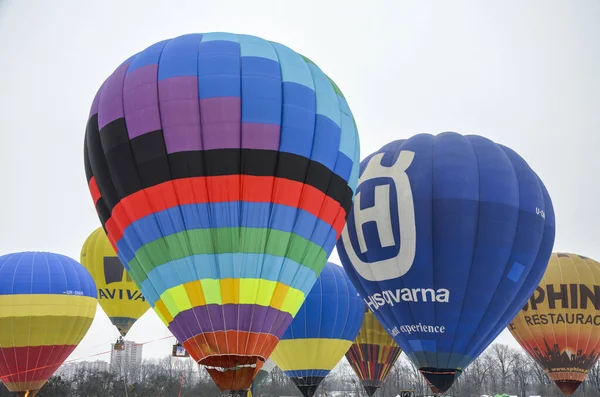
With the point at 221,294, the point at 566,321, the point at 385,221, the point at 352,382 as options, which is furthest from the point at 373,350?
the point at 352,382

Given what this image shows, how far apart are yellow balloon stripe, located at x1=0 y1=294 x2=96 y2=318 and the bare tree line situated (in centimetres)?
2062

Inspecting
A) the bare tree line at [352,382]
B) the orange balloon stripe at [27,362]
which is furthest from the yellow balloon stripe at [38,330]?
the bare tree line at [352,382]

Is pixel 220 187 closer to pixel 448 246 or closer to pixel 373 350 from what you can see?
pixel 448 246

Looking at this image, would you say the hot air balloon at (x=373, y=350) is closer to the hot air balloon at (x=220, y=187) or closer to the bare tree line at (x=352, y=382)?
the hot air balloon at (x=220, y=187)

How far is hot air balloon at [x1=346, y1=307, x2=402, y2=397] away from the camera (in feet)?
53.6

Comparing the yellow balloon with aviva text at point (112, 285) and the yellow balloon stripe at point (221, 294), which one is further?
the yellow balloon with aviva text at point (112, 285)

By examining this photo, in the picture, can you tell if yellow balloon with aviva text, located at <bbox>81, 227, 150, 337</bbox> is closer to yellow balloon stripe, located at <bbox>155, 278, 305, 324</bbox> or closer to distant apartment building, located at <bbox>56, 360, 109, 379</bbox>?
yellow balloon stripe, located at <bbox>155, 278, 305, 324</bbox>

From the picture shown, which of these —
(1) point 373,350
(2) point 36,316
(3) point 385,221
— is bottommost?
(1) point 373,350

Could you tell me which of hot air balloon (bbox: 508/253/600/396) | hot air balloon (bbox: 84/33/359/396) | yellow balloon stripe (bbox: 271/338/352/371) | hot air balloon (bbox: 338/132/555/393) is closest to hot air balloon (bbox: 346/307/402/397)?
yellow balloon stripe (bbox: 271/338/352/371)

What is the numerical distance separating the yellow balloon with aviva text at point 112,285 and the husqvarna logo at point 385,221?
10.1m

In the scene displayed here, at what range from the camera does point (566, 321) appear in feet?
52.6

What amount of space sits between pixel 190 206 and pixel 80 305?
9.25m

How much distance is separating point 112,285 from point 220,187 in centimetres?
1278

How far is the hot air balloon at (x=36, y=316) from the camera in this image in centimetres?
1443
